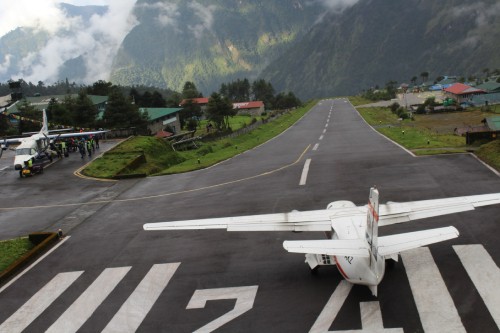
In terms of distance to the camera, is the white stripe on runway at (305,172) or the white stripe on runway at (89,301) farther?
the white stripe on runway at (305,172)

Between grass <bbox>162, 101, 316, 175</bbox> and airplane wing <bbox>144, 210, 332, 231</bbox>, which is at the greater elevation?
airplane wing <bbox>144, 210, 332, 231</bbox>

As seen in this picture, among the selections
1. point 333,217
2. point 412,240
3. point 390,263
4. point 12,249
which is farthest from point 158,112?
point 412,240

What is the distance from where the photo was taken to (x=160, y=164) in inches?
2266

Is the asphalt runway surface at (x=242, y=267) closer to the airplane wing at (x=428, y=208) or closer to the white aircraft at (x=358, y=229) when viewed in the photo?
the white aircraft at (x=358, y=229)

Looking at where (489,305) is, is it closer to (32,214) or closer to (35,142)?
(32,214)

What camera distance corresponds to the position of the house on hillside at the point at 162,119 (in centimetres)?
11643

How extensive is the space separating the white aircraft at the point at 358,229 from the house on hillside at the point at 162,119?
323 feet

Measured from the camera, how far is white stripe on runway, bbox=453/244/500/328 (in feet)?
51.3

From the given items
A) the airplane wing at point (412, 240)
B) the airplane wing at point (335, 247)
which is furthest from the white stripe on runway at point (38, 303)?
the airplane wing at point (412, 240)

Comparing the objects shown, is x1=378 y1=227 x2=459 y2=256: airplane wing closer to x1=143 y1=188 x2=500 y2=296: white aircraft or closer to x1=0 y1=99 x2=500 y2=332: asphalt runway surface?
x1=143 y1=188 x2=500 y2=296: white aircraft

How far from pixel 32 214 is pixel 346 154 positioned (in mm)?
31063

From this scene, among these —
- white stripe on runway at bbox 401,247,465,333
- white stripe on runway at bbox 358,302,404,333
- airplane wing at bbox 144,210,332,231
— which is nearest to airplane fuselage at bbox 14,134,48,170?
airplane wing at bbox 144,210,332,231

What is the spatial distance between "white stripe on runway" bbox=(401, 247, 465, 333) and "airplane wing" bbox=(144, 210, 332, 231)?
4037 millimetres

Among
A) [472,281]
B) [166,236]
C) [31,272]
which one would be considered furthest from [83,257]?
[472,281]
